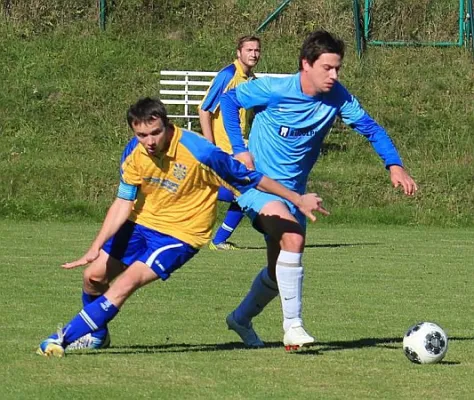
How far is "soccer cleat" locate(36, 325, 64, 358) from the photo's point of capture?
665 centimetres

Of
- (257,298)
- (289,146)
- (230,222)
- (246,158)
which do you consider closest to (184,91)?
(230,222)

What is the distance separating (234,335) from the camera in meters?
7.96

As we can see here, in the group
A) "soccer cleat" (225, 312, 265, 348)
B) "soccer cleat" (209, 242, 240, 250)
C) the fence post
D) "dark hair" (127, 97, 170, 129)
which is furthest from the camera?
the fence post

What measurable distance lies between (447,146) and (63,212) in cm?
722

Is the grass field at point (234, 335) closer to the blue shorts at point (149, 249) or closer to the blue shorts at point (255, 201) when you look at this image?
the blue shorts at point (149, 249)

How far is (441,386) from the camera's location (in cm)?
605

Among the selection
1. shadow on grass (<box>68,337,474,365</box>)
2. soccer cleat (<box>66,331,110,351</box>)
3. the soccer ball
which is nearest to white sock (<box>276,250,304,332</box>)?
shadow on grass (<box>68,337,474,365</box>)

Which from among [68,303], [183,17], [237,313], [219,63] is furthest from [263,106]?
[183,17]

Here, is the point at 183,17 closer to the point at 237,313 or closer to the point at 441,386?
the point at 237,313

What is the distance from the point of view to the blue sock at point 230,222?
43.5 feet

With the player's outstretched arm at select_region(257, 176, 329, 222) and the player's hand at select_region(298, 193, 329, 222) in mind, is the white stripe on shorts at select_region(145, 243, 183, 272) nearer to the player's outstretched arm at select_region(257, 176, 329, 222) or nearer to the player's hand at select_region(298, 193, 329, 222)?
the player's outstretched arm at select_region(257, 176, 329, 222)

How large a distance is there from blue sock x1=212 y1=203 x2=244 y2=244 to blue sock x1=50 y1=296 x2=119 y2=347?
6.49m

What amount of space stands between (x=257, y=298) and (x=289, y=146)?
98 centimetres

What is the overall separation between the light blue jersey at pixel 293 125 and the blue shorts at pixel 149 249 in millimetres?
762
